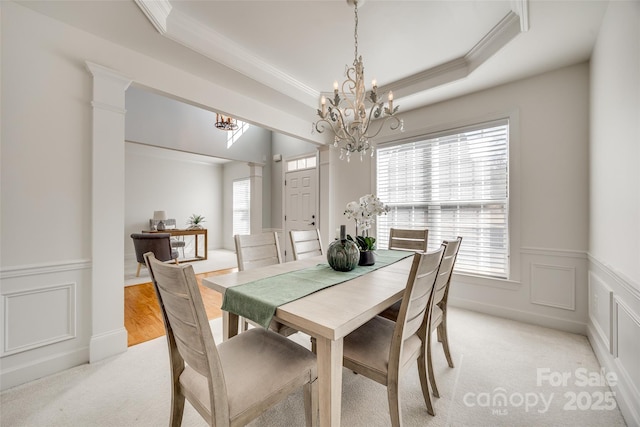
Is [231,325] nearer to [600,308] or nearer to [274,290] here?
[274,290]

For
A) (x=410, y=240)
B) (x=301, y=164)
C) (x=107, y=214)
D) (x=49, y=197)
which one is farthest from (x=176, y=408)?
(x=301, y=164)

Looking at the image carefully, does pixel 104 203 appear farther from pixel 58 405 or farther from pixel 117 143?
pixel 58 405

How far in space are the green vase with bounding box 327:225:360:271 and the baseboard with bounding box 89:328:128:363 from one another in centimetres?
187

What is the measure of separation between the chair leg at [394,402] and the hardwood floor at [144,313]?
221cm

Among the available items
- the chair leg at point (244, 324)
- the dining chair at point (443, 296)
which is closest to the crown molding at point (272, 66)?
the dining chair at point (443, 296)

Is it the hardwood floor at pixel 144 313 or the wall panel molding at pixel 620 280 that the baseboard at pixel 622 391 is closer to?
the wall panel molding at pixel 620 280

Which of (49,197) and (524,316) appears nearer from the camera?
(49,197)

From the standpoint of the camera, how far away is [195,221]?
6.93 m

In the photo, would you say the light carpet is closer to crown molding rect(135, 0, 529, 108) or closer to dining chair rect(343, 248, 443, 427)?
dining chair rect(343, 248, 443, 427)

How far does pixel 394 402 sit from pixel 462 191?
2635 millimetres

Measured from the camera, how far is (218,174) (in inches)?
314

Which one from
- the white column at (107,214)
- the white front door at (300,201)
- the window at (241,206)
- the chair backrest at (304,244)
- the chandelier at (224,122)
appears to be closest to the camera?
the white column at (107,214)

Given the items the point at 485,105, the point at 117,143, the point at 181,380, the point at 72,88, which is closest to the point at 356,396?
the point at 181,380

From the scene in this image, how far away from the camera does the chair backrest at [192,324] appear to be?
86 centimetres
